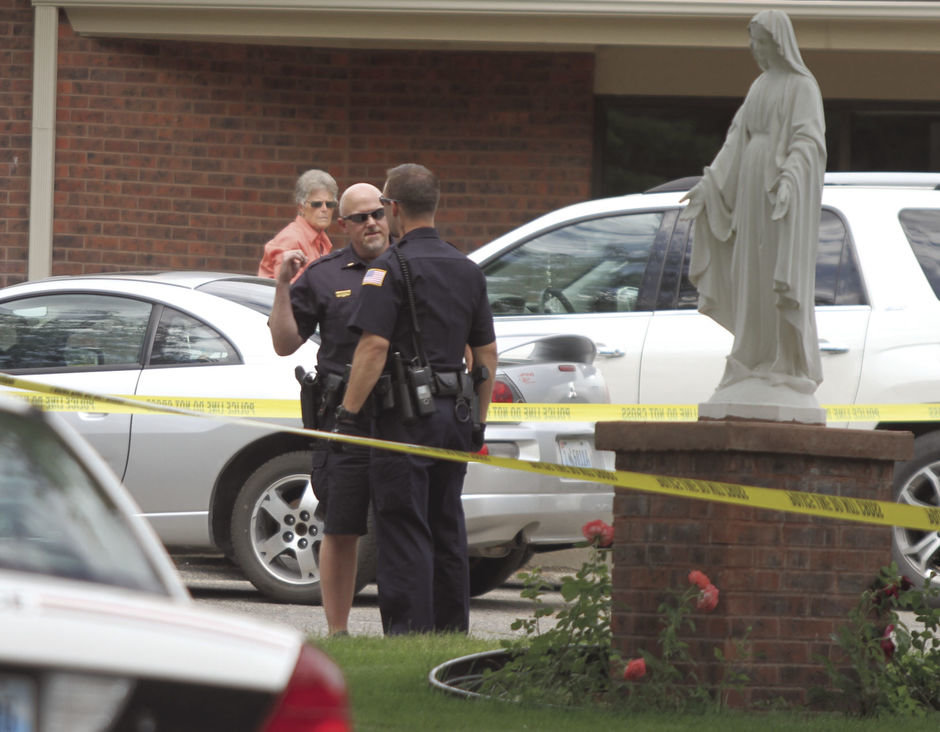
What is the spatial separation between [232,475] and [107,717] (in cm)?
611

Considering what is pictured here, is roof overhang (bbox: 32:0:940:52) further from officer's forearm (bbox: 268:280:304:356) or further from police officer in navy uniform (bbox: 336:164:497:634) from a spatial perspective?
police officer in navy uniform (bbox: 336:164:497:634)

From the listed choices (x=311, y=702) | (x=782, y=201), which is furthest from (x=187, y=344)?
(x=311, y=702)

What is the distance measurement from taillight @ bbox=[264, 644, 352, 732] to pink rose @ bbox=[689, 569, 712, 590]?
2699mm

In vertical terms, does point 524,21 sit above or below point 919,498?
above

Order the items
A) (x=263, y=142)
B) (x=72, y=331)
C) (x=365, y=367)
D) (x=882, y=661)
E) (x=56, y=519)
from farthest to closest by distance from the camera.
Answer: (x=263, y=142), (x=72, y=331), (x=365, y=367), (x=882, y=661), (x=56, y=519)

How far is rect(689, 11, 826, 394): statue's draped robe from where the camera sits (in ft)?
18.3

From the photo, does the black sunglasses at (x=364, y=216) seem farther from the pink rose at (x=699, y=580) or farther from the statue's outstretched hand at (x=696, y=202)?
the pink rose at (x=699, y=580)

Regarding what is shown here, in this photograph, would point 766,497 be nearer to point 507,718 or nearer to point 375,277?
point 507,718

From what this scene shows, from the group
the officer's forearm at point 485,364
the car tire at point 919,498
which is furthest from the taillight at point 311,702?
the car tire at point 919,498

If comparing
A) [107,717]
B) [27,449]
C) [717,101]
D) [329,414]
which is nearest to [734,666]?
[329,414]

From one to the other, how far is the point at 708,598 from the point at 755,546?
271 mm

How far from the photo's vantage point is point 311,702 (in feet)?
8.57

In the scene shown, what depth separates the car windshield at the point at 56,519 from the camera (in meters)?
2.96

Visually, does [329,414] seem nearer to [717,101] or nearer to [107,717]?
[107,717]
